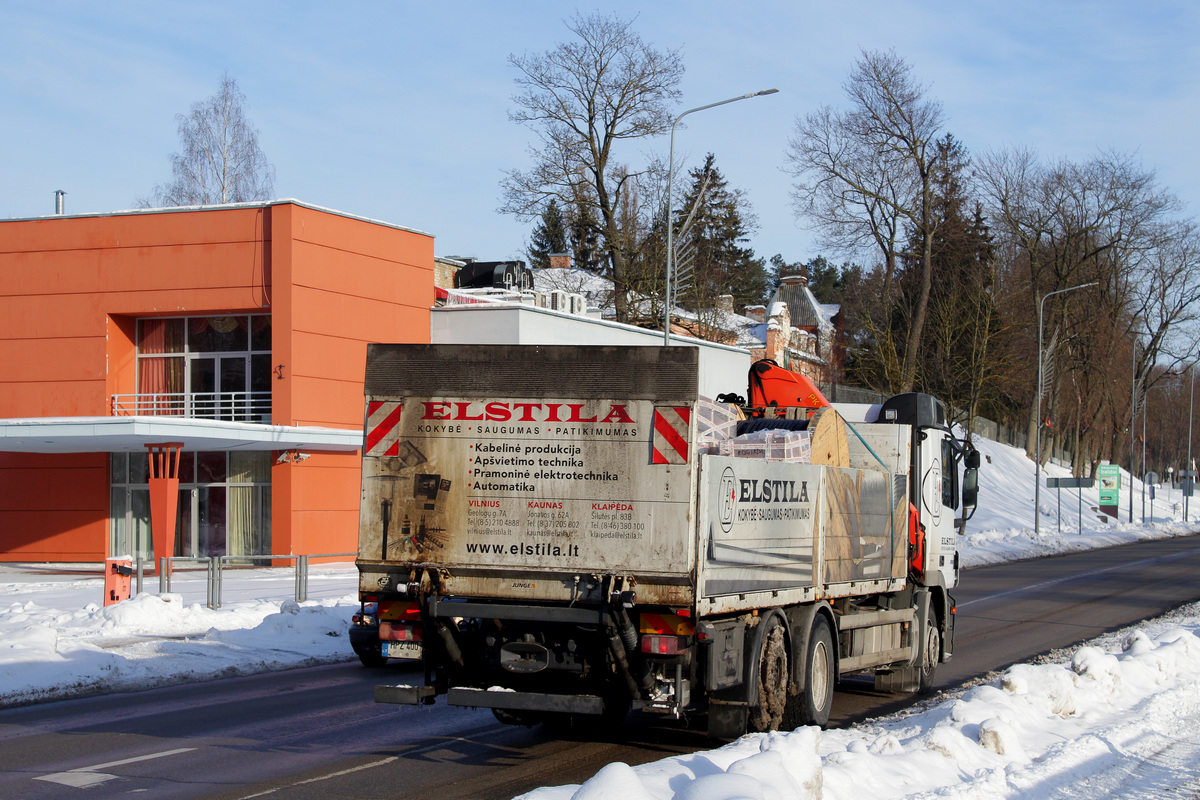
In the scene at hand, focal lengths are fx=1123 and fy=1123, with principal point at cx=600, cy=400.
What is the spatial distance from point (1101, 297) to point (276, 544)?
5049 cm

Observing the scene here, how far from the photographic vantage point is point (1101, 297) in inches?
2457

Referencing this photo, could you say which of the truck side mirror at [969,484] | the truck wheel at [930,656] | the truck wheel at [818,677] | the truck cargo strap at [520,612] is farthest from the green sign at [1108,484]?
the truck cargo strap at [520,612]

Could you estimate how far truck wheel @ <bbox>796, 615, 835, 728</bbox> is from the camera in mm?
8234

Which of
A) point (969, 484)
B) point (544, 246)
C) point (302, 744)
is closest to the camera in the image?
point (302, 744)

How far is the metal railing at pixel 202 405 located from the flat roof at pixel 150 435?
1.05 m

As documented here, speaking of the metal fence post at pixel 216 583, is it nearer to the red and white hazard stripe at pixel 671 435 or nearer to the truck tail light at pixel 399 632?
the truck tail light at pixel 399 632

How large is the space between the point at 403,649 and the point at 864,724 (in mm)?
3958

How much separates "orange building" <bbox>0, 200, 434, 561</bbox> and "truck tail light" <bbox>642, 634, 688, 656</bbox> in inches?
881

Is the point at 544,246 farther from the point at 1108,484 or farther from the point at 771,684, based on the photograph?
the point at 771,684

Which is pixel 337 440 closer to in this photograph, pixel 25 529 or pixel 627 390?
pixel 25 529

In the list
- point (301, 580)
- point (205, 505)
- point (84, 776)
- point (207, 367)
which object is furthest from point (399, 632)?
point (207, 367)

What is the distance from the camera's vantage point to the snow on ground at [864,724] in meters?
6.00

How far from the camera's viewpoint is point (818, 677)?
338 inches

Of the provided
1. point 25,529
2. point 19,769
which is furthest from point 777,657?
point 25,529
